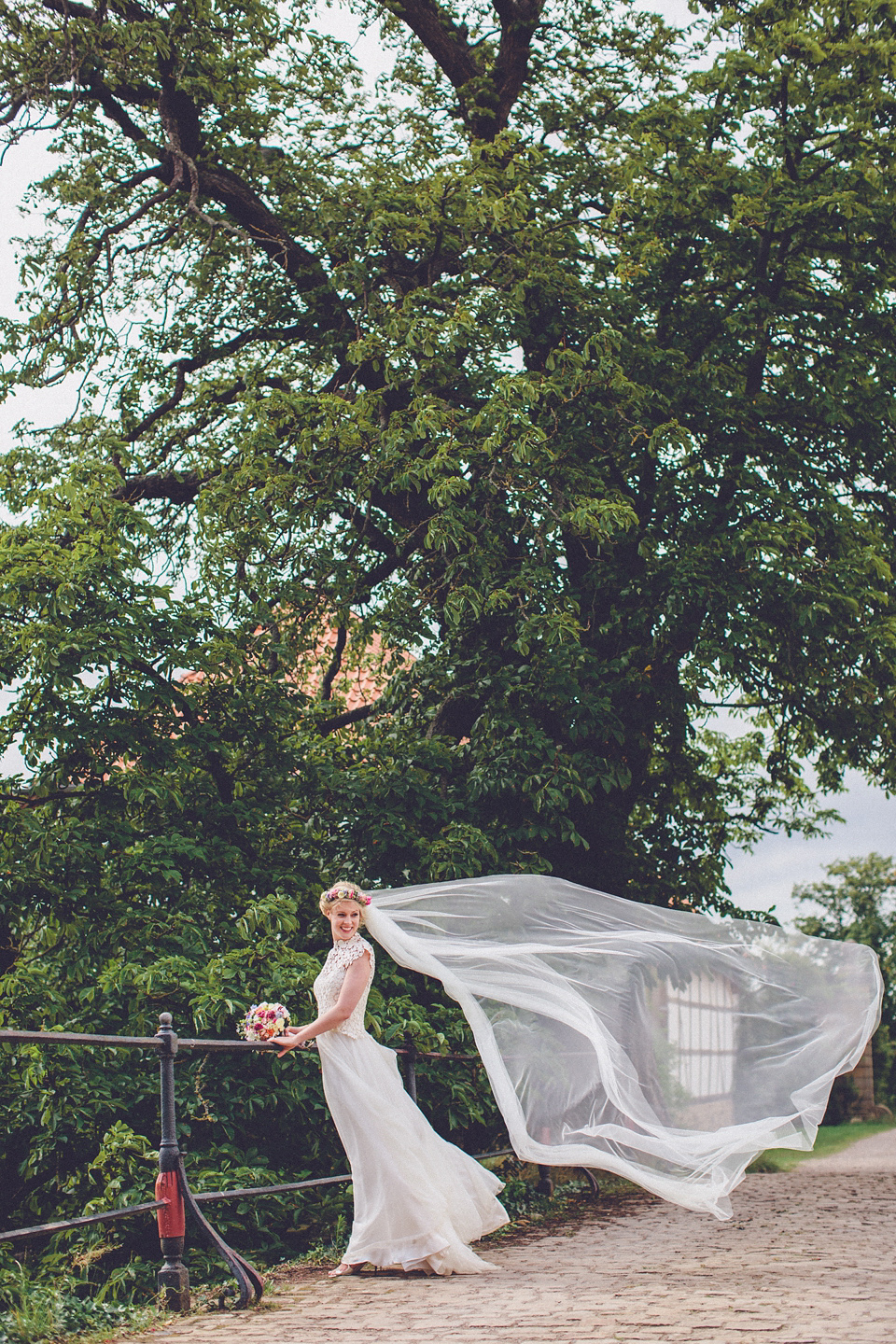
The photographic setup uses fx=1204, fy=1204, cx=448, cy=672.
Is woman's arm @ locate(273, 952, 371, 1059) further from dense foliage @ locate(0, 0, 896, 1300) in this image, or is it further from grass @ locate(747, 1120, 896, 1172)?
grass @ locate(747, 1120, 896, 1172)

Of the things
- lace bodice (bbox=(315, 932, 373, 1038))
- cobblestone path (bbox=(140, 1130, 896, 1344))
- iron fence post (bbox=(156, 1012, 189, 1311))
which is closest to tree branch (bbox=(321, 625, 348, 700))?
cobblestone path (bbox=(140, 1130, 896, 1344))

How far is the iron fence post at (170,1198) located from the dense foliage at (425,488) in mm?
2365

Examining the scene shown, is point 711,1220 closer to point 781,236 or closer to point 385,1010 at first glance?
point 385,1010

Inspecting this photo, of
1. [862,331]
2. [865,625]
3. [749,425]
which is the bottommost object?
[865,625]

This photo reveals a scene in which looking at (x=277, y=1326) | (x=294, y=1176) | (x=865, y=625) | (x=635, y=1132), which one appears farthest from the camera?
(x=865, y=625)

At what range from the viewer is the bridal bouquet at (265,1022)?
6.20m

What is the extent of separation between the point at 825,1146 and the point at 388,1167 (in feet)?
48.3

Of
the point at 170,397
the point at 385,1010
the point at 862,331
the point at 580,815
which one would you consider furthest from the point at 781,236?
the point at 385,1010

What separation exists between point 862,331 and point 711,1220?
27.2 ft

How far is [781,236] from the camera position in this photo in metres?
11.2

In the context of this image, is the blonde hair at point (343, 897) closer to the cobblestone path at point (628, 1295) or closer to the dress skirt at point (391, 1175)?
the dress skirt at point (391, 1175)

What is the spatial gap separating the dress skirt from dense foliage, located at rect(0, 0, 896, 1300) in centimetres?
177

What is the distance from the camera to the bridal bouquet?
6.20 metres

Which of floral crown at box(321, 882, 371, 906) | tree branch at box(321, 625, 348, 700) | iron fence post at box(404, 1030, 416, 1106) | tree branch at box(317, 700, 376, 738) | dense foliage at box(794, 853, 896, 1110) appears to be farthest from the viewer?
dense foliage at box(794, 853, 896, 1110)
